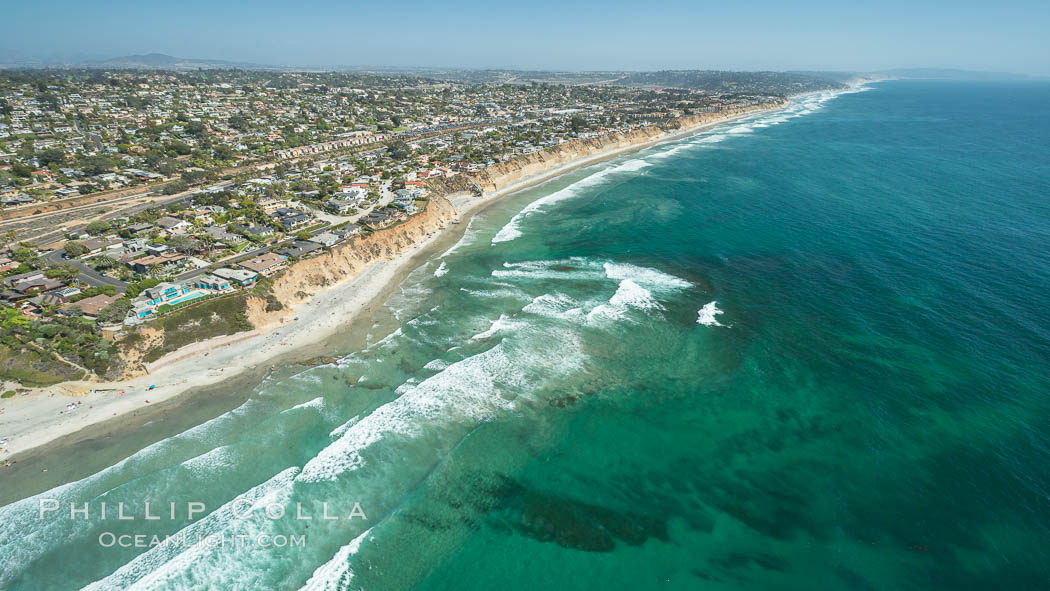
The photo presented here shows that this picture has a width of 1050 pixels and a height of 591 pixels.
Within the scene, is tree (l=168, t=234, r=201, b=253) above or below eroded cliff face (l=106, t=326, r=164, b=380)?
above

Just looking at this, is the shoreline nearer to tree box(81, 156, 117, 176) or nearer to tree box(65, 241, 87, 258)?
tree box(65, 241, 87, 258)

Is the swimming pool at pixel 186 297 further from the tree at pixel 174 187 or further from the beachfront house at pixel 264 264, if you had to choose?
the tree at pixel 174 187

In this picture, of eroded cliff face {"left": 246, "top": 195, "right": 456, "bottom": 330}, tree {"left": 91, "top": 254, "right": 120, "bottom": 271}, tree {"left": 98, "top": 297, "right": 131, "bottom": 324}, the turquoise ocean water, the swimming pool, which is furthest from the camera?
tree {"left": 91, "top": 254, "right": 120, "bottom": 271}

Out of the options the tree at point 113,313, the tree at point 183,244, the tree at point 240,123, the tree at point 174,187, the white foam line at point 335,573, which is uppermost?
the tree at point 240,123

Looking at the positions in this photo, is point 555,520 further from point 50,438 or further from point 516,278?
point 50,438

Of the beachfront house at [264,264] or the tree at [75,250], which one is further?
the tree at [75,250]

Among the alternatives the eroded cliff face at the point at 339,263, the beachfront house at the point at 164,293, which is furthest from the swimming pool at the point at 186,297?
the eroded cliff face at the point at 339,263

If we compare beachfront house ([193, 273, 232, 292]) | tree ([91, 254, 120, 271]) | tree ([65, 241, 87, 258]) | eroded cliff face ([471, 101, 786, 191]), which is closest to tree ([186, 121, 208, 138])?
tree ([65, 241, 87, 258])

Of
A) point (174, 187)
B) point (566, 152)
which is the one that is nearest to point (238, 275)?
point (174, 187)
